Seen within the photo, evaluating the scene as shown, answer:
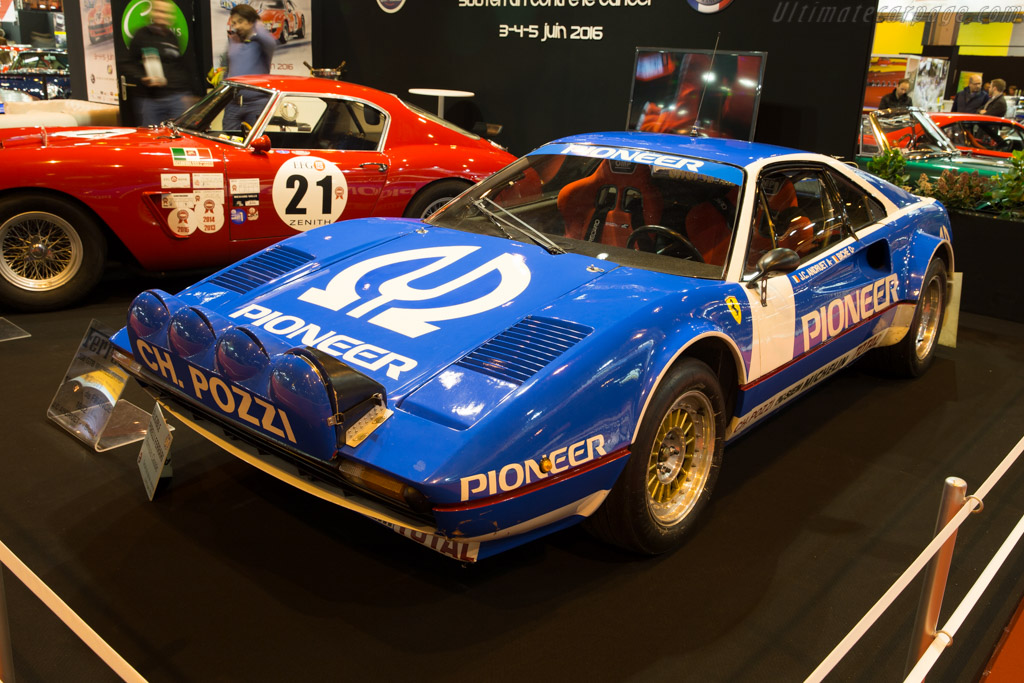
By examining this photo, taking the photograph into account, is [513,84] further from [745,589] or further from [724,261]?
[745,589]

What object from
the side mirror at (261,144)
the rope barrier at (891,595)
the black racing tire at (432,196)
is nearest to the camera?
the rope barrier at (891,595)

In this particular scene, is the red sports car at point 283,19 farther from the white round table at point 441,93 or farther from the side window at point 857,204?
the side window at point 857,204

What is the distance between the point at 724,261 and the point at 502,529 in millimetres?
1345

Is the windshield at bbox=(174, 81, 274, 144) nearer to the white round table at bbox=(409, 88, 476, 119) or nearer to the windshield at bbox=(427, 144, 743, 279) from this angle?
the windshield at bbox=(427, 144, 743, 279)

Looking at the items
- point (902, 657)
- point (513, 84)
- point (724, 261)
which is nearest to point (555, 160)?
point (724, 261)

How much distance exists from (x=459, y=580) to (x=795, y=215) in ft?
6.78

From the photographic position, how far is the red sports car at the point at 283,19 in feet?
32.7

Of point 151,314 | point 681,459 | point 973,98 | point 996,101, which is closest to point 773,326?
point 681,459

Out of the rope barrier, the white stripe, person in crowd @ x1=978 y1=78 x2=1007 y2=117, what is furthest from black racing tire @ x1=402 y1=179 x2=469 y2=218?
person in crowd @ x1=978 y1=78 x2=1007 y2=117

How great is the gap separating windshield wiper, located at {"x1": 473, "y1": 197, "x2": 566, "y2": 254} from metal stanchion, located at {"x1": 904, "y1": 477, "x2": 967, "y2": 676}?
1.56 meters

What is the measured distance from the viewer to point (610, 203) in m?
3.36

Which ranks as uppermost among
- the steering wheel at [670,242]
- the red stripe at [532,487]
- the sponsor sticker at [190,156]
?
the sponsor sticker at [190,156]

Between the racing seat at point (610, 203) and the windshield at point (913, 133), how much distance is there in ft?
22.2

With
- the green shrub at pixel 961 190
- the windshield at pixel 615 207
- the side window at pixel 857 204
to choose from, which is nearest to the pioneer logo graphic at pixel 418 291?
the windshield at pixel 615 207
